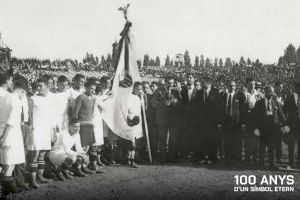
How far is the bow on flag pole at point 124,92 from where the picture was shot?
333 inches

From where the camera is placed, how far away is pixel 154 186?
6.59 meters

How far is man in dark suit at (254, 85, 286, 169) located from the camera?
816cm

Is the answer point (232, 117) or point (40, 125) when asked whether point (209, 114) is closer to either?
point (232, 117)

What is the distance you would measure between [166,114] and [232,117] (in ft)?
4.82

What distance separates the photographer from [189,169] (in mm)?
8039

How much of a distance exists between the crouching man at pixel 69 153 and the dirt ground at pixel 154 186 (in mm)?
260

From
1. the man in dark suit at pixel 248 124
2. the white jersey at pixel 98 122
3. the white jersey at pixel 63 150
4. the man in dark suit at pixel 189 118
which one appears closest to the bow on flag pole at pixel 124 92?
the white jersey at pixel 98 122

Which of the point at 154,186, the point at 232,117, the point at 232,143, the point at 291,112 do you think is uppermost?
the point at 291,112

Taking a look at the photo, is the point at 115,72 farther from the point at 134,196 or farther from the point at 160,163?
the point at 134,196

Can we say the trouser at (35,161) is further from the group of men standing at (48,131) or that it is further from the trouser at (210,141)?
the trouser at (210,141)

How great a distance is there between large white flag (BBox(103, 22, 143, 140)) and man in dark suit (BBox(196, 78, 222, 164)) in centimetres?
140

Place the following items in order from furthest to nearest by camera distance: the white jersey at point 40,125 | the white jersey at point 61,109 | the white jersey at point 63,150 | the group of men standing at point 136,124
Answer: the white jersey at point 61,109 < the white jersey at point 63,150 < the white jersey at point 40,125 < the group of men standing at point 136,124

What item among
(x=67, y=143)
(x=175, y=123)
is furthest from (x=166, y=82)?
(x=67, y=143)

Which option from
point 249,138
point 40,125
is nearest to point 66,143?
point 40,125
